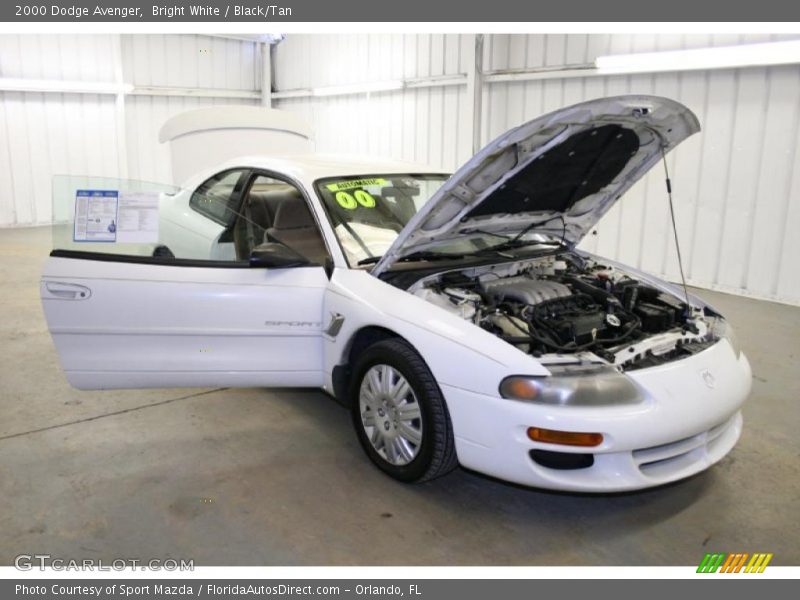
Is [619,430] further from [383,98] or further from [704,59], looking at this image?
[383,98]

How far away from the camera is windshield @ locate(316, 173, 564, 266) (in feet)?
11.0

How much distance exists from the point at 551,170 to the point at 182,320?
189 cm

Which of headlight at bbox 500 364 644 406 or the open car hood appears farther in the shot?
the open car hood

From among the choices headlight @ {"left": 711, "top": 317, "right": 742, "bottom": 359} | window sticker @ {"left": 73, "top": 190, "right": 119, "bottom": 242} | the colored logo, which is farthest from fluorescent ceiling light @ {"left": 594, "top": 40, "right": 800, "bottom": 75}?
window sticker @ {"left": 73, "top": 190, "right": 119, "bottom": 242}

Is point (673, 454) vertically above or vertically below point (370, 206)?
below

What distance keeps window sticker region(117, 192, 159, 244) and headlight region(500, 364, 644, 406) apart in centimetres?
193

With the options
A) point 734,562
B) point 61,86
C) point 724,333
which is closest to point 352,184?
point 724,333

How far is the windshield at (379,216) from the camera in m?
3.35

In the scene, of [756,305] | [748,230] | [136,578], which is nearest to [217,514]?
[136,578]

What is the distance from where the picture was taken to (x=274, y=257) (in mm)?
3154

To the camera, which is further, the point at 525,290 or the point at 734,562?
the point at 525,290

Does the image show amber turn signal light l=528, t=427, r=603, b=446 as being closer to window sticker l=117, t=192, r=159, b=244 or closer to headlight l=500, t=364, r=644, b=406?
headlight l=500, t=364, r=644, b=406

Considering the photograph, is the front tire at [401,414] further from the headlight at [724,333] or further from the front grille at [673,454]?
the headlight at [724,333]

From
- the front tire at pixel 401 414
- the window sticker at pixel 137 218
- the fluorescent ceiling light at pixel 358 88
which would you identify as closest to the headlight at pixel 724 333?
the front tire at pixel 401 414
